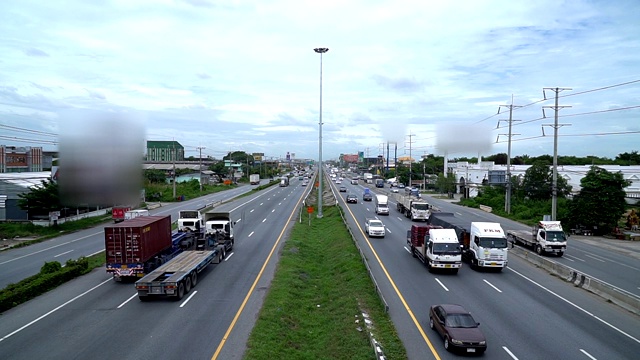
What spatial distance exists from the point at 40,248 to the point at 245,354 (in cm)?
3038

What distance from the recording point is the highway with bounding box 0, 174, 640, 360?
1521 centimetres

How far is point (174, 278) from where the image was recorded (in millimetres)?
20922

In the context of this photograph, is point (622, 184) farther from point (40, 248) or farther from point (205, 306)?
point (40, 248)

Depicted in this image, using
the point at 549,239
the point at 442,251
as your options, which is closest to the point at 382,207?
the point at 549,239

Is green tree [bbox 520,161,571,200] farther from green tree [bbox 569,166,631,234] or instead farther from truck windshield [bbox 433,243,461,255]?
truck windshield [bbox 433,243,461,255]

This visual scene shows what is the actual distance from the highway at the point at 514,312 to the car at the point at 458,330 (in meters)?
0.39

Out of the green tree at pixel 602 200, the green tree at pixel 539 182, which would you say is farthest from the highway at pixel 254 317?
the green tree at pixel 539 182

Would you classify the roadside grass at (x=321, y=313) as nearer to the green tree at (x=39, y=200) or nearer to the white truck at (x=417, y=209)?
the white truck at (x=417, y=209)

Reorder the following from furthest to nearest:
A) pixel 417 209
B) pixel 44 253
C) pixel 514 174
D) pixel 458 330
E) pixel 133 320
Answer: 1. pixel 514 174
2. pixel 417 209
3. pixel 44 253
4. pixel 133 320
5. pixel 458 330

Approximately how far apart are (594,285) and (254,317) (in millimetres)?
17423

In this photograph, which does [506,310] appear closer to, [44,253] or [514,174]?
[44,253]

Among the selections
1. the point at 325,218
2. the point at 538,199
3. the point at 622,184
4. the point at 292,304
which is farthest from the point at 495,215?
the point at 292,304

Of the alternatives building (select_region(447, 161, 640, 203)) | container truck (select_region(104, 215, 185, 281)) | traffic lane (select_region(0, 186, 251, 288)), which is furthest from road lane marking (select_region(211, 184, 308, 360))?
building (select_region(447, 161, 640, 203))

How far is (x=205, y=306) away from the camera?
20031 millimetres
